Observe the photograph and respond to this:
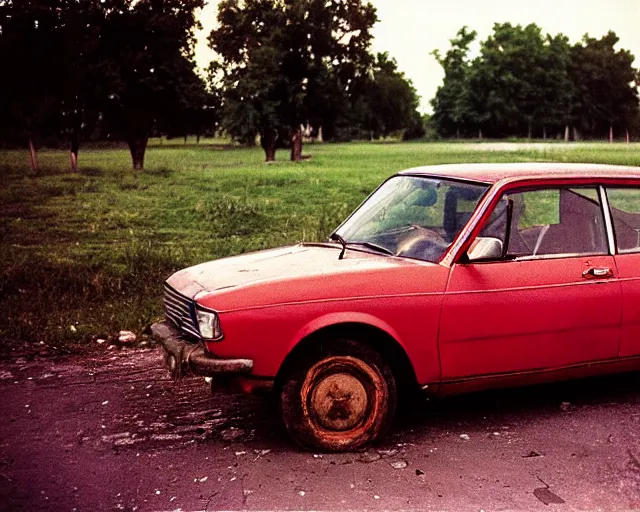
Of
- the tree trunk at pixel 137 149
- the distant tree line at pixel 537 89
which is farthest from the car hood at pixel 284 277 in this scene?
the distant tree line at pixel 537 89

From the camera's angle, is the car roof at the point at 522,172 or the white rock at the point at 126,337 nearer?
the car roof at the point at 522,172

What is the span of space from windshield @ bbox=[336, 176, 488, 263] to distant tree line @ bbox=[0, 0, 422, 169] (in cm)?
3065

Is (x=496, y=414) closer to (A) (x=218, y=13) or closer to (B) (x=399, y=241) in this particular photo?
(B) (x=399, y=241)

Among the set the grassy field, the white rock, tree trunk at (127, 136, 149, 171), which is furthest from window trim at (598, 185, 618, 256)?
tree trunk at (127, 136, 149, 171)

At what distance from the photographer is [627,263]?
5.67m

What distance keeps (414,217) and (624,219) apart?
4.58ft

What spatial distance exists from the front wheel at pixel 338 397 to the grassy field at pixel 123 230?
3469mm

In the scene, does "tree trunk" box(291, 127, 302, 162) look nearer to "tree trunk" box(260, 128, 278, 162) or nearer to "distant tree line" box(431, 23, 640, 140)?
"tree trunk" box(260, 128, 278, 162)

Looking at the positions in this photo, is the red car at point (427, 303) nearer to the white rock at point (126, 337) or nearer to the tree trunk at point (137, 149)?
the white rock at point (126, 337)

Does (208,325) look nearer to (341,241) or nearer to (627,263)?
(341,241)

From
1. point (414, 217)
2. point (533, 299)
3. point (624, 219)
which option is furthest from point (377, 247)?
point (624, 219)

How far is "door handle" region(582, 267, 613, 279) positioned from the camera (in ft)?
18.0

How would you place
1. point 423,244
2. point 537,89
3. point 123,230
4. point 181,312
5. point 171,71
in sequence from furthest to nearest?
point 537,89
point 171,71
point 123,230
point 423,244
point 181,312

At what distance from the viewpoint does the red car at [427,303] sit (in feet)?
16.0
